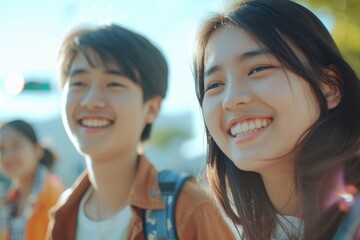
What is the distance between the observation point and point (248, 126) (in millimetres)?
1616

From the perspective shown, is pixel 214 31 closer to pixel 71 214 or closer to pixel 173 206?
pixel 173 206

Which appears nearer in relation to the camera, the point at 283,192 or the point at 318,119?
the point at 318,119

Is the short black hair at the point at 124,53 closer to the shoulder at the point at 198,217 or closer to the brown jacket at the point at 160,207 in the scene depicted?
the brown jacket at the point at 160,207

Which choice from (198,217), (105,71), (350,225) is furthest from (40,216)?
(350,225)

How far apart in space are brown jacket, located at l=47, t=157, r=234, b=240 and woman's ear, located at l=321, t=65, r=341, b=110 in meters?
0.85

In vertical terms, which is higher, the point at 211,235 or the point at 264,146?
the point at 264,146

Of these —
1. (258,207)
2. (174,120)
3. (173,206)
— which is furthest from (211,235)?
(174,120)

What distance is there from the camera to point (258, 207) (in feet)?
6.15

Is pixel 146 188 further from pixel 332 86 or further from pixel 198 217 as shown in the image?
pixel 332 86

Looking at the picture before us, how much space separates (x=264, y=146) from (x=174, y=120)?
48106 mm

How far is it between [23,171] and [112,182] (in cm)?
188

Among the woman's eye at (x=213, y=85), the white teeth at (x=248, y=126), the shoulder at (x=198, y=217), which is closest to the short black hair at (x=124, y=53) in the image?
the shoulder at (x=198, y=217)

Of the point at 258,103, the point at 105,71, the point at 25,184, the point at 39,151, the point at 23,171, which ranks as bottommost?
the point at 25,184

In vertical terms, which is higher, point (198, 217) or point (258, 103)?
point (258, 103)
